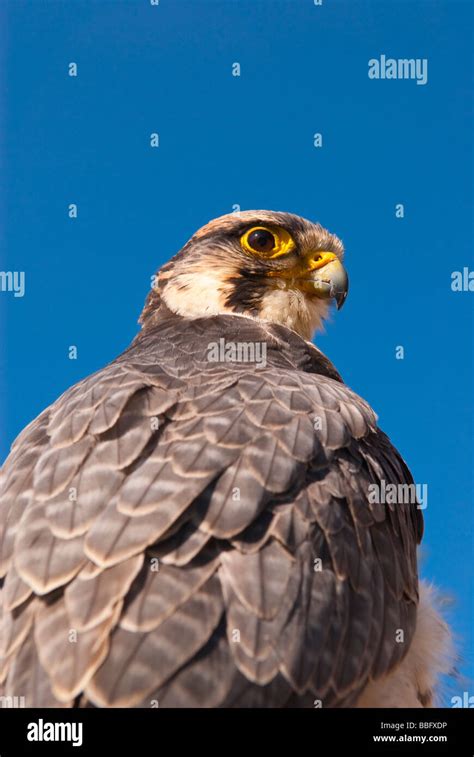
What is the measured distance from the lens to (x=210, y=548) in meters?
3.22

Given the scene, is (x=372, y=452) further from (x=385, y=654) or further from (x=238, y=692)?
(x=238, y=692)

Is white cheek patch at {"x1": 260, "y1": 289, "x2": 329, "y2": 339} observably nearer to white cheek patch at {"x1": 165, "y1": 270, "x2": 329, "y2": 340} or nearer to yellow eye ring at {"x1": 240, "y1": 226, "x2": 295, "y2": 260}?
white cheek patch at {"x1": 165, "y1": 270, "x2": 329, "y2": 340}

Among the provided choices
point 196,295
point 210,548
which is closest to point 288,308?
point 196,295

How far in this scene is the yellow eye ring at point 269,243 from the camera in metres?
5.65

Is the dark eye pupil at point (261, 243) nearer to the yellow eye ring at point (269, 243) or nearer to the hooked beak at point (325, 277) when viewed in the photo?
the yellow eye ring at point (269, 243)

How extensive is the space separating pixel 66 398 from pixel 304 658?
73.8 inches

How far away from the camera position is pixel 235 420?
3.71m

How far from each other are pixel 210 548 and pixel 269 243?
114 inches

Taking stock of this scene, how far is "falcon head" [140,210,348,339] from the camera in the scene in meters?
5.60

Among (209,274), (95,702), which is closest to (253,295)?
(209,274)

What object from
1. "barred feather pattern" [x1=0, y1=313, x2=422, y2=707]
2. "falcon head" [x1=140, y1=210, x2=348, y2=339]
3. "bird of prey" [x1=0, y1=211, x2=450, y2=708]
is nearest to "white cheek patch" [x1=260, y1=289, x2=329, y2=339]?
"falcon head" [x1=140, y1=210, x2=348, y2=339]

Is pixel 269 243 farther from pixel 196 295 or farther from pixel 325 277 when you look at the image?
pixel 196 295
